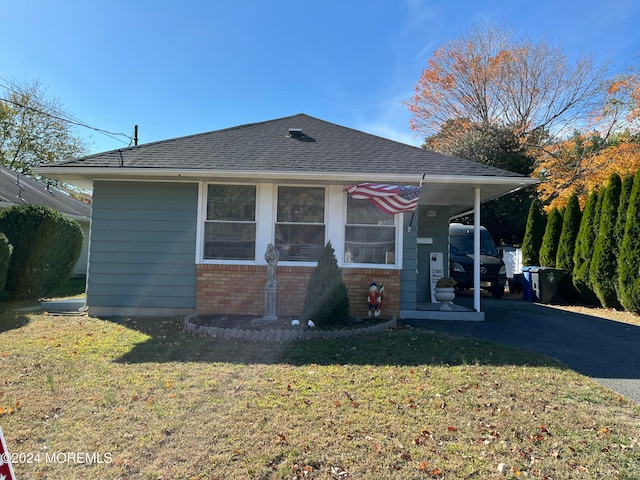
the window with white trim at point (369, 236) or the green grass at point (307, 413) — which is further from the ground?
the window with white trim at point (369, 236)

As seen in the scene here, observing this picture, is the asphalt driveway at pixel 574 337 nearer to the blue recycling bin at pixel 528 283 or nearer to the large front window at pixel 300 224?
the large front window at pixel 300 224

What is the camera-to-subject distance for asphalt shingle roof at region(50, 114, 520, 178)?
7367mm

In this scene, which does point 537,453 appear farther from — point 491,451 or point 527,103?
point 527,103

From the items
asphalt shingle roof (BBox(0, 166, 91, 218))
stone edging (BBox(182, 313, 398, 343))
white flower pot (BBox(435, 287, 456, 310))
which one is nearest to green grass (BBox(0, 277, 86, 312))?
asphalt shingle roof (BBox(0, 166, 91, 218))

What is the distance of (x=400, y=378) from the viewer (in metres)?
4.36

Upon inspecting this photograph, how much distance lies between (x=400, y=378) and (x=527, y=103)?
21181 mm

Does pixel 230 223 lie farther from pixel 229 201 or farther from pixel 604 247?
pixel 604 247

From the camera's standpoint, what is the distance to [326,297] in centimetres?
647

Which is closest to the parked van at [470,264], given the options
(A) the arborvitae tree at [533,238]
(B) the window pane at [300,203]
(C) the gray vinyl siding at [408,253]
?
(A) the arborvitae tree at [533,238]

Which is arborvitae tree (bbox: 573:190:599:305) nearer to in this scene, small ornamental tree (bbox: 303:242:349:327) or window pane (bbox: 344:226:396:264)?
window pane (bbox: 344:226:396:264)

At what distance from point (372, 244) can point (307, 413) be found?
15.0 ft

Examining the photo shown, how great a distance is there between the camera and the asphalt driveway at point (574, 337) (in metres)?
4.71

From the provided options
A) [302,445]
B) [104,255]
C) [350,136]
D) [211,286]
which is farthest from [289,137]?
[302,445]

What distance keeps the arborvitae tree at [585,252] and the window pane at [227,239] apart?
8764mm
